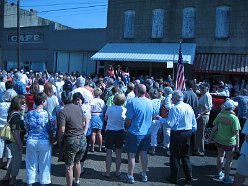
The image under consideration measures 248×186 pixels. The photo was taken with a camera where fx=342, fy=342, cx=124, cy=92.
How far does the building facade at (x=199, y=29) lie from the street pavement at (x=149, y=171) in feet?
44.6

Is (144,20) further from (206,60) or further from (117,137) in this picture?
(117,137)

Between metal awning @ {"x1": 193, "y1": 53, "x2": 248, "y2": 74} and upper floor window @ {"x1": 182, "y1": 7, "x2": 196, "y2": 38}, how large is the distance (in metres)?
1.57

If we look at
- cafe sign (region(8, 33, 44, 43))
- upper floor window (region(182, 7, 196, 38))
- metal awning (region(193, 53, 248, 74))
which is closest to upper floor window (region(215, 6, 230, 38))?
metal awning (region(193, 53, 248, 74))

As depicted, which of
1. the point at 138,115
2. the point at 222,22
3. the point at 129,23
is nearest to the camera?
the point at 138,115

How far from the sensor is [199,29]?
22.3 m

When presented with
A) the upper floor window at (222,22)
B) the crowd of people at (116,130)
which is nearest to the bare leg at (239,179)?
the crowd of people at (116,130)

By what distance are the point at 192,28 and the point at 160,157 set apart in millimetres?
15418

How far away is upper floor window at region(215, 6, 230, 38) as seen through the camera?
70.6 ft

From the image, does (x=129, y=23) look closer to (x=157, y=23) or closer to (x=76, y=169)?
(x=157, y=23)

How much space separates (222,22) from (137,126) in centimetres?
1697

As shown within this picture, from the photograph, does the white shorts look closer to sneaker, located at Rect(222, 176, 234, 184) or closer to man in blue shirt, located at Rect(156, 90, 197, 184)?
man in blue shirt, located at Rect(156, 90, 197, 184)

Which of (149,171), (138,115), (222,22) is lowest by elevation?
(149,171)

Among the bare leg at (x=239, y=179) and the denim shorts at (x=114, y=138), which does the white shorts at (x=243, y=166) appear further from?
the denim shorts at (x=114, y=138)

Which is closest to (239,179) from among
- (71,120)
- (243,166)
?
(243,166)
